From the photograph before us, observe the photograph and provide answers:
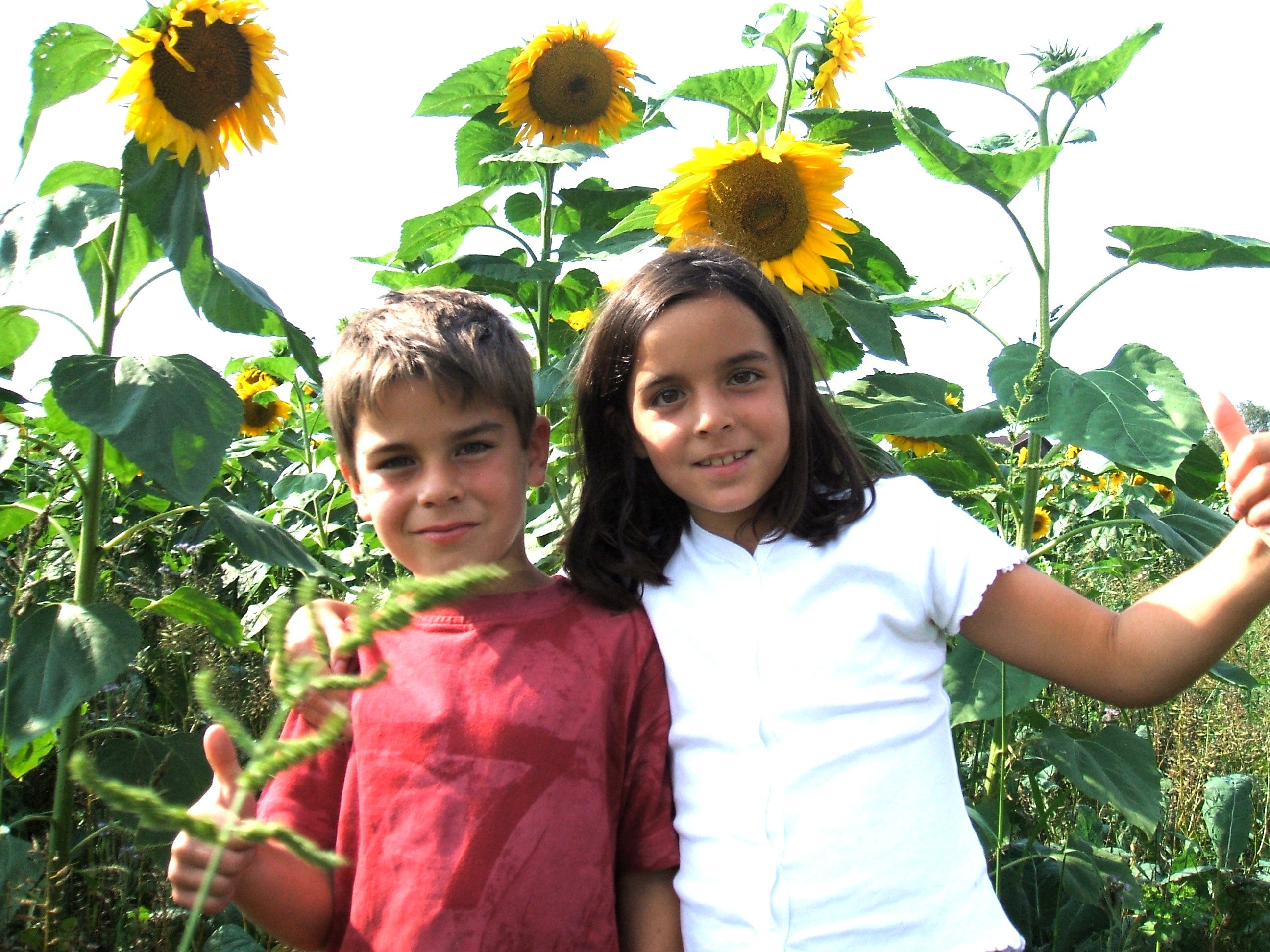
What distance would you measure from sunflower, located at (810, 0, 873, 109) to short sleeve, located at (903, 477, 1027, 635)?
140 centimetres

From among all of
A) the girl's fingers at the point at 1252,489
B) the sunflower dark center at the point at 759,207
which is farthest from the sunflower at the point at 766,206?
the girl's fingers at the point at 1252,489

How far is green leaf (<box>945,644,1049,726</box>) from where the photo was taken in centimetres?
179

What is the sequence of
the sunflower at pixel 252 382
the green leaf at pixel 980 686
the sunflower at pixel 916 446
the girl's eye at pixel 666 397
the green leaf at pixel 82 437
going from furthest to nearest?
the sunflower at pixel 252 382
the sunflower at pixel 916 446
the green leaf at pixel 82 437
the green leaf at pixel 980 686
the girl's eye at pixel 666 397

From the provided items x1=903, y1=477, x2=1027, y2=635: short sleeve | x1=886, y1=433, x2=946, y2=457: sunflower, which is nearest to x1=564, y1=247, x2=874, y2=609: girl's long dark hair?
x1=903, y1=477, x2=1027, y2=635: short sleeve

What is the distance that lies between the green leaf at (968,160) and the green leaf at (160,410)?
121 centimetres

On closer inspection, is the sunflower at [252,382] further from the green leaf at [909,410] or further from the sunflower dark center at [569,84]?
the green leaf at [909,410]

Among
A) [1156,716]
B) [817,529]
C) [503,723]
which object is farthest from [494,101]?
[1156,716]

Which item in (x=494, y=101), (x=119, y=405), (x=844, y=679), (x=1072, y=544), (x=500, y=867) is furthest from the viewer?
(x=1072, y=544)

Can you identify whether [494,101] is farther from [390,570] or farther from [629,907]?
[629,907]

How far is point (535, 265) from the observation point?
96.5 inches

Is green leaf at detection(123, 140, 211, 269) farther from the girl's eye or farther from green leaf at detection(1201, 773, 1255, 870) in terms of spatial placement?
green leaf at detection(1201, 773, 1255, 870)

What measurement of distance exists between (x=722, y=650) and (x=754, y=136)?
132 cm

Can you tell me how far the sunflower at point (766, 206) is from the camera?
212 centimetres

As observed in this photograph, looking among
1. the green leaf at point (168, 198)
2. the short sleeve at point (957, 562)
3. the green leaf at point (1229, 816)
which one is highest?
the green leaf at point (168, 198)
